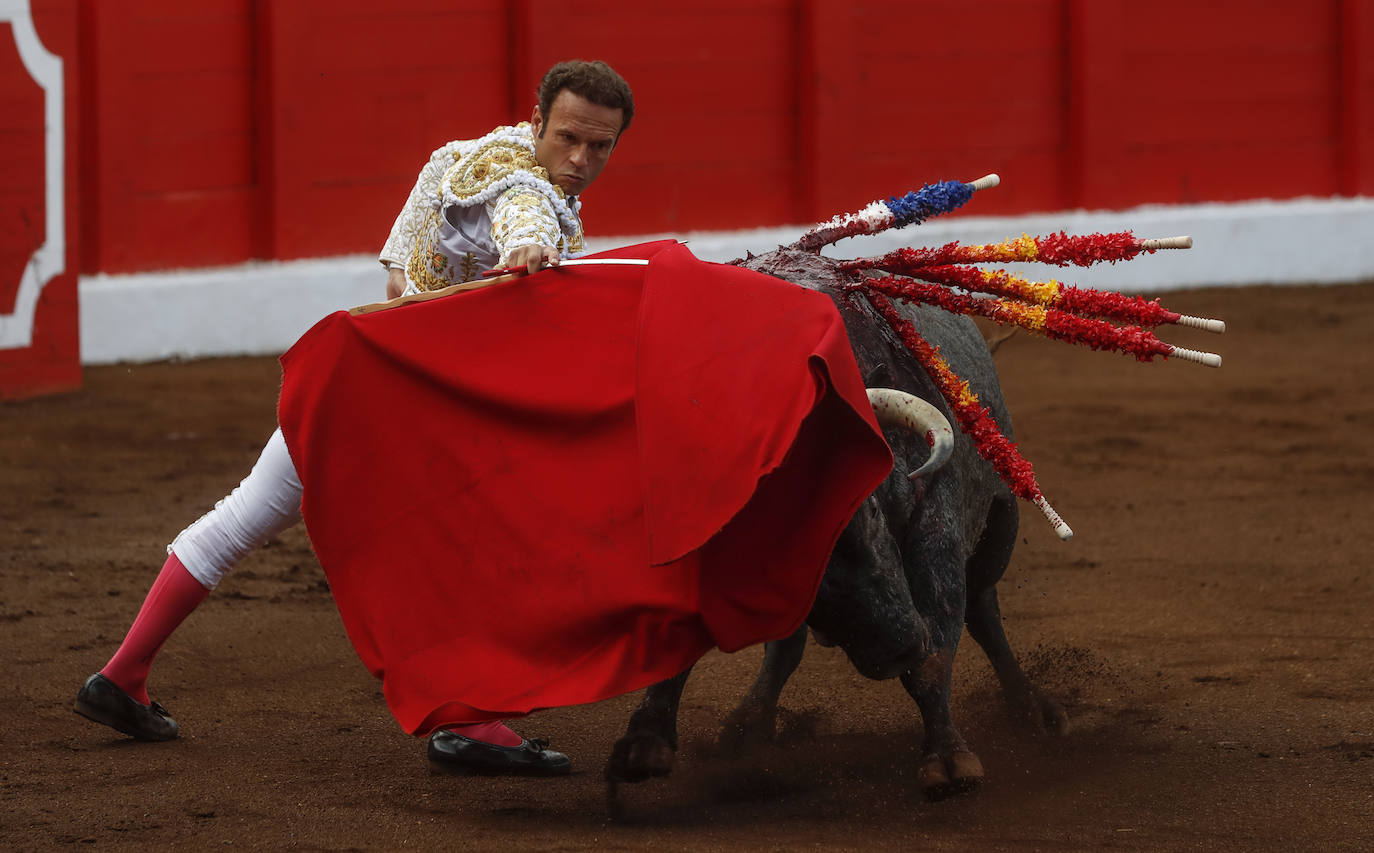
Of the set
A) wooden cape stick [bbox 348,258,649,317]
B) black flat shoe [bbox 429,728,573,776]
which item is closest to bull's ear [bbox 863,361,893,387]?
wooden cape stick [bbox 348,258,649,317]

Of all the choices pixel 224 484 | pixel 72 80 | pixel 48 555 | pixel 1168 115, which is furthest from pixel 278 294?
pixel 1168 115

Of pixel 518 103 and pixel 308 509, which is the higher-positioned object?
pixel 518 103

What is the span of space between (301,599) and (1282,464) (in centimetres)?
338

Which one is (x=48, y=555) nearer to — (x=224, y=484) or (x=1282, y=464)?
(x=224, y=484)

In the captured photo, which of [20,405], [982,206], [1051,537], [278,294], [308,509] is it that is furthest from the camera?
[982,206]

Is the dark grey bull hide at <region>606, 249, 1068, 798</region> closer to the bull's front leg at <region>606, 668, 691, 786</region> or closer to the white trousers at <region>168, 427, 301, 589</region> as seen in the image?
the bull's front leg at <region>606, 668, 691, 786</region>

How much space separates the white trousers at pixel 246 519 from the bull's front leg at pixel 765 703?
36.5 inches

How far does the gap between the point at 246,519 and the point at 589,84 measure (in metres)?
1.01

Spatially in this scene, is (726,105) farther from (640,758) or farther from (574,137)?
(640,758)

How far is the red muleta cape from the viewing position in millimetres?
2752

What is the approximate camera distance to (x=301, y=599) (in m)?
4.77

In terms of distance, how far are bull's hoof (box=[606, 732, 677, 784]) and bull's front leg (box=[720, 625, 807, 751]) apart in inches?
19.6

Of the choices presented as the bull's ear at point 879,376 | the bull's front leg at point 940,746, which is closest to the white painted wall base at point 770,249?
the bull's ear at point 879,376

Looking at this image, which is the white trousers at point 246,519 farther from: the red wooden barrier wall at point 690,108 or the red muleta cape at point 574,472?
the red wooden barrier wall at point 690,108
